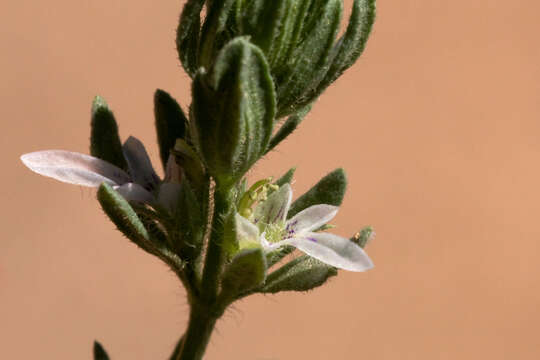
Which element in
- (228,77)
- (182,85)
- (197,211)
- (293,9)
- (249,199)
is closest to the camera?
(228,77)

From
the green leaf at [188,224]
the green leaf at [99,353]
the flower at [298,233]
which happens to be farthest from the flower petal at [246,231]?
the green leaf at [99,353]

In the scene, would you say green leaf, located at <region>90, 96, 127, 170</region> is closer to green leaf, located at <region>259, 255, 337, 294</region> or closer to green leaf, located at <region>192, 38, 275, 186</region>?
green leaf, located at <region>192, 38, 275, 186</region>

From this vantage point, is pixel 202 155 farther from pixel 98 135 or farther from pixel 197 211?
pixel 98 135

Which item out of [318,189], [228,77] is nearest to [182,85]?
[318,189]

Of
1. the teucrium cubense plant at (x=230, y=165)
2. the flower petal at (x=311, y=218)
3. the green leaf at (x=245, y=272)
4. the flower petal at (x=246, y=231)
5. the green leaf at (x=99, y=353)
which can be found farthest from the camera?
the green leaf at (x=99, y=353)

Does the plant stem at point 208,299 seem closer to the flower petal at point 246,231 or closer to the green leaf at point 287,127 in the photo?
the flower petal at point 246,231

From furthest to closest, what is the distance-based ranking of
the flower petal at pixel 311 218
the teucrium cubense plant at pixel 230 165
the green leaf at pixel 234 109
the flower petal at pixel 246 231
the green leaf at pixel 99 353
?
the green leaf at pixel 99 353
the flower petal at pixel 311 218
the flower petal at pixel 246 231
the teucrium cubense plant at pixel 230 165
the green leaf at pixel 234 109

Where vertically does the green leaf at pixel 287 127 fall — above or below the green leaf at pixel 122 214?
above

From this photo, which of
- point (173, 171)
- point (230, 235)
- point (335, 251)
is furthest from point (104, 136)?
point (335, 251)
